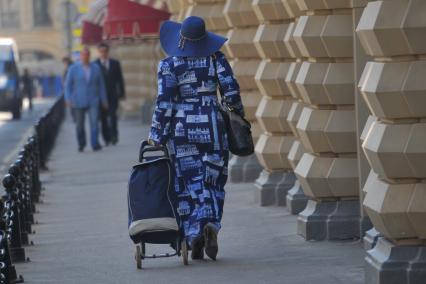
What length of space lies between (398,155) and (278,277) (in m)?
1.81

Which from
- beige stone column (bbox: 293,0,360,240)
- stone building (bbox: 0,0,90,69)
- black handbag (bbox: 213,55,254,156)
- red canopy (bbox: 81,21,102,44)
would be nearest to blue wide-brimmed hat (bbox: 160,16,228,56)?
black handbag (bbox: 213,55,254,156)

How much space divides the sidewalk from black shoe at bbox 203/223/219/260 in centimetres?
9

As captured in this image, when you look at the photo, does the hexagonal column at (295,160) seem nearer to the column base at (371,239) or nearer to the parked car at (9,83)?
the column base at (371,239)

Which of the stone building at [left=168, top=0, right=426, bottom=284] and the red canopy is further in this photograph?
the red canopy

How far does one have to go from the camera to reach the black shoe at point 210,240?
35.8ft

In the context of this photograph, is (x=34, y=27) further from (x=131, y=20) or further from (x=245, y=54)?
(x=245, y=54)

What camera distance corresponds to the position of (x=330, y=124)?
40.0 feet

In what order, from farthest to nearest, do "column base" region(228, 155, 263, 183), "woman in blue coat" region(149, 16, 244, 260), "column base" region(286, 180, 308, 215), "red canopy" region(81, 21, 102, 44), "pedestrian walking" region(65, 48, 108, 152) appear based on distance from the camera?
"red canopy" region(81, 21, 102, 44)
"pedestrian walking" region(65, 48, 108, 152)
"column base" region(228, 155, 263, 183)
"column base" region(286, 180, 308, 215)
"woman in blue coat" region(149, 16, 244, 260)

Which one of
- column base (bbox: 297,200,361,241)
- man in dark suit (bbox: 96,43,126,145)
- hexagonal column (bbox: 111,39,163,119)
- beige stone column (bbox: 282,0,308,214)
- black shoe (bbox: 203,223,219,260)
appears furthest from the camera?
hexagonal column (bbox: 111,39,163,119)

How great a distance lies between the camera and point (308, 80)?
40.4 ft

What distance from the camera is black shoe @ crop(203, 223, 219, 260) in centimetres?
1091

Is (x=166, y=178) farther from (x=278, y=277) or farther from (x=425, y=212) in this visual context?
(x=425, y=212)

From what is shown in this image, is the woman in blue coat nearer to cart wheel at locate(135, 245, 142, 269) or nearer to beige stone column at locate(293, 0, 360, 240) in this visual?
Answer: cart wheel at locate(135, 245, 142, 269)

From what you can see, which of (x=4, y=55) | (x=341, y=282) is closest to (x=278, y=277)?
(x=341, y=282)
